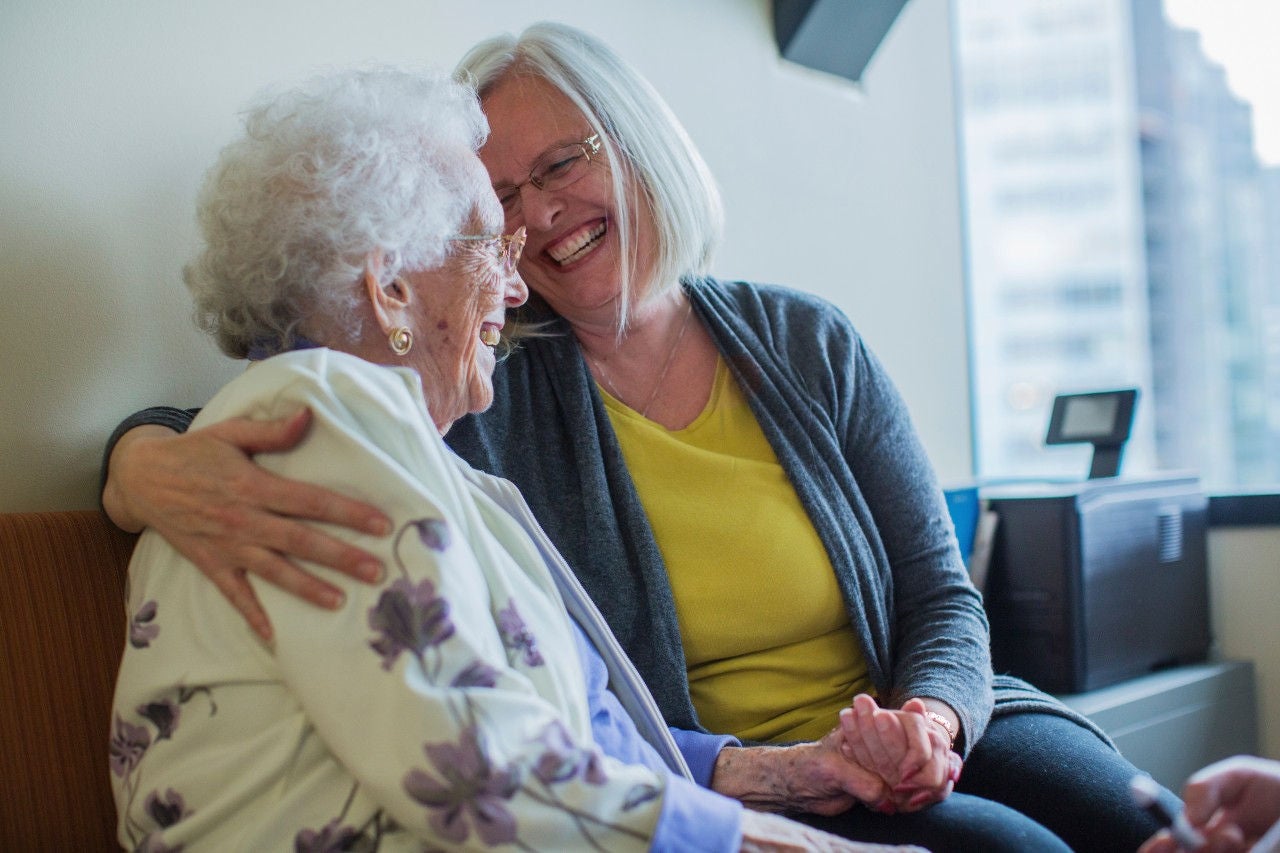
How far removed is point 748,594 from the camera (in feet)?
4.94

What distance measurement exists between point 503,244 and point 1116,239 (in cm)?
252

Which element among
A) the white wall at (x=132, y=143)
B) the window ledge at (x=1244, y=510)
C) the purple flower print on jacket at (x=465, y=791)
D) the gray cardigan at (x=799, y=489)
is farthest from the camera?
the window ledge at (x=1244, y=510)

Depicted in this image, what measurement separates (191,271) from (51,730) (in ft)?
1.65

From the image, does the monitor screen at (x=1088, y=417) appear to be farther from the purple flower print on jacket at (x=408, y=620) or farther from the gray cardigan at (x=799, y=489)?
the purple flower print on jacket at (x=408, y=620)

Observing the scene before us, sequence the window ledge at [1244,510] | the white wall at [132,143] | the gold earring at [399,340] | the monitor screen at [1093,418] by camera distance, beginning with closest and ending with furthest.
Answer: 1. the gold earring at [399,340]
2. the white wall at [132,143]
3. the monitor screen at [1093,418]
4. the window ledge at [1244,510]

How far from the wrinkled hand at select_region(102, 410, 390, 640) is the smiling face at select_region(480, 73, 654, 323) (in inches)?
29.0

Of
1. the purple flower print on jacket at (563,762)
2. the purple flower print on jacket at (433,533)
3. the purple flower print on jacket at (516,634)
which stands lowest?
the purple flower print on jacket at (563,762)

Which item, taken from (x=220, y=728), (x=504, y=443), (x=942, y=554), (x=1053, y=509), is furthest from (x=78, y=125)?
(x=1053, y=509)

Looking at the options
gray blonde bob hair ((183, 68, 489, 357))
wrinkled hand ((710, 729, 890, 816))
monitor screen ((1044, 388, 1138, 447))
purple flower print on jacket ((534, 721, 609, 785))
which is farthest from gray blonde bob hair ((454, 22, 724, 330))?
monitor screen ((1044, 388, 1138, 447))

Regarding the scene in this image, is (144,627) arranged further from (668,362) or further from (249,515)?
(668,362)

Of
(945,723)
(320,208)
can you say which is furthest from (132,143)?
(945,723)

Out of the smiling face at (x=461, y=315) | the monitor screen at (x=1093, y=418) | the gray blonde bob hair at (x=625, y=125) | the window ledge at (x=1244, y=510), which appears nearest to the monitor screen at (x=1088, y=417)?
the monitor screen at (x=1093, y=418)

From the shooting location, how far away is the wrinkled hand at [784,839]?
993 millimetres

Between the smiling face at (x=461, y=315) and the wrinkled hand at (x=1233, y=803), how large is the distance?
81cm
